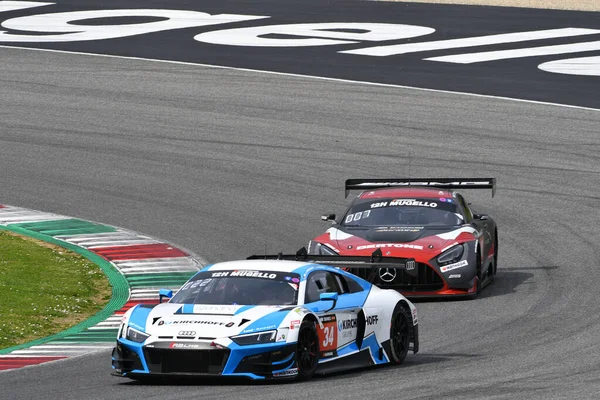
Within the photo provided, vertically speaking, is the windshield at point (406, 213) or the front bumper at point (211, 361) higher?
the front bumper at point (211, 361)

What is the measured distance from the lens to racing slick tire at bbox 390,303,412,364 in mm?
13258

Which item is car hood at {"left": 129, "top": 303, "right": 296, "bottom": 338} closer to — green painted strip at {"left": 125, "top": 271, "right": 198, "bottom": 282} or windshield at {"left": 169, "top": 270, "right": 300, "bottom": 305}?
windshield at {"left": 169, "top": 270, "right": 300, "bottom": 305}

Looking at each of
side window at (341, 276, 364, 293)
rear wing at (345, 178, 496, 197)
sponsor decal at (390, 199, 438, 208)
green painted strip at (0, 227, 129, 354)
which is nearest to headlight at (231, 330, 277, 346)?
side window at (341, 276, 364, 293)

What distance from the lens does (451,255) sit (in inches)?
678

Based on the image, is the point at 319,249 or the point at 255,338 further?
the point at 319,249

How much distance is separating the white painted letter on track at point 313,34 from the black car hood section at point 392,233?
61.5ft

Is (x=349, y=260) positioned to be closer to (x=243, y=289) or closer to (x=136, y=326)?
(x=243, y=289)

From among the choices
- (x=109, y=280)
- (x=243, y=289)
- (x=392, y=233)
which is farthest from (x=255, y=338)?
(x=109, y=280)

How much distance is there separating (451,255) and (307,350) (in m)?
5.56

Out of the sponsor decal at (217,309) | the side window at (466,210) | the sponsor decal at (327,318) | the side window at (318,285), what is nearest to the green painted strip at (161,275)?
the side window at (466,210)

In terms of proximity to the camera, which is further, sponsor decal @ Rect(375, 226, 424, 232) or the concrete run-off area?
the concrete run-off area

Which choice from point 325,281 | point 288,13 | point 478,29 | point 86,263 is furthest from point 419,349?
point 288,13

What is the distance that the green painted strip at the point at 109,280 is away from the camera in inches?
591

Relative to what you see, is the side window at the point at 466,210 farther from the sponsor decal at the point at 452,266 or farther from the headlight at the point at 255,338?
the headlight at the point at 255,338
